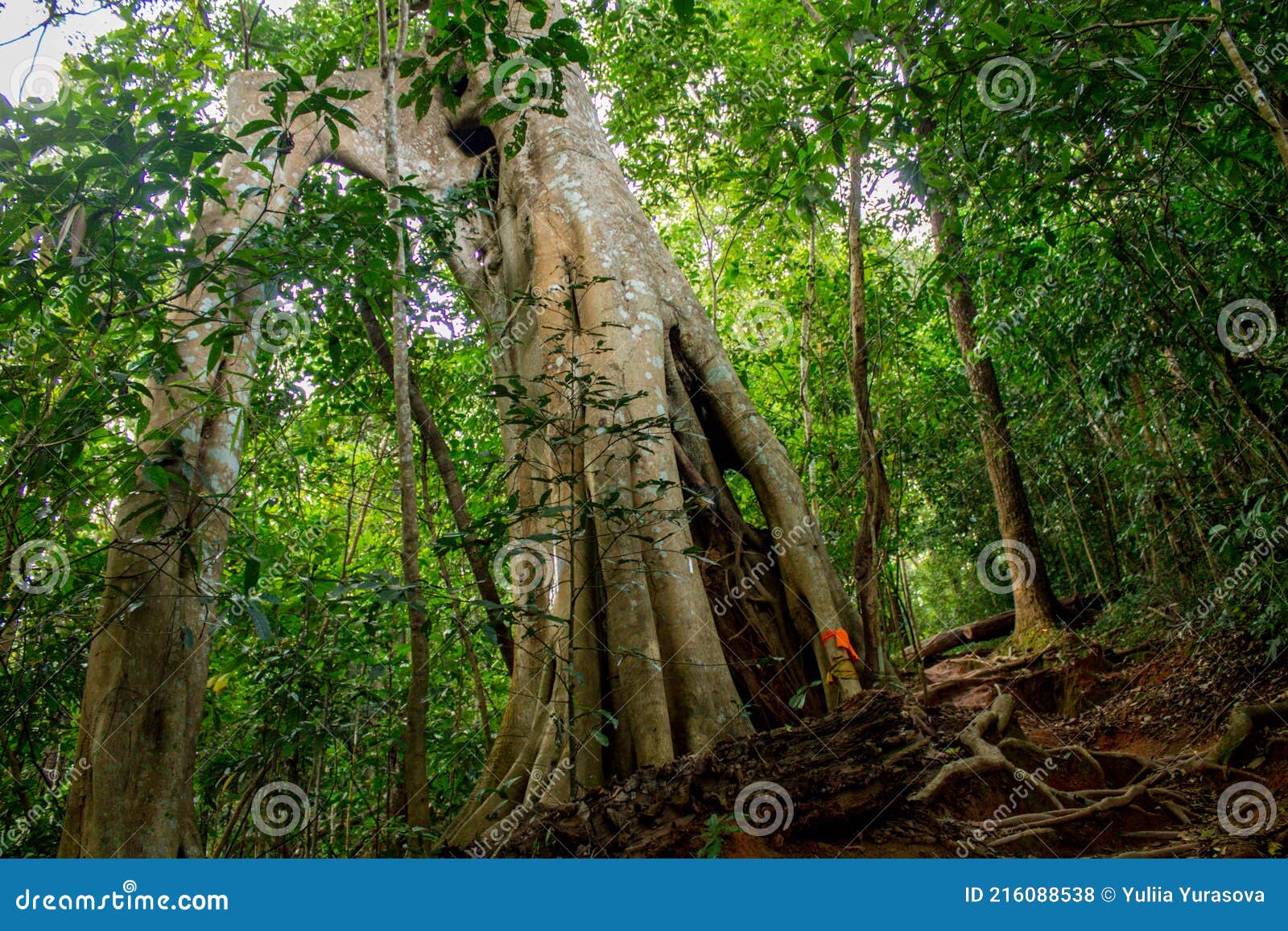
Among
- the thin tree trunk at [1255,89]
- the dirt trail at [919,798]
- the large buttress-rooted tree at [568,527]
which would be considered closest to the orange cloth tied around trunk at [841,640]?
the large buttress-rooted tree at [568,527]

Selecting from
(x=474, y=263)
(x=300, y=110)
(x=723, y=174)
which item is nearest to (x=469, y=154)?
(x=474, y=263)

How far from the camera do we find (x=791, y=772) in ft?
8.30

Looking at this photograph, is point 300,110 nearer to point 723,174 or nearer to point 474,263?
point 474,263

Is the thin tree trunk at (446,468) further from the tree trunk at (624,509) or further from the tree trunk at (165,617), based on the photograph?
the tree trunk at (165,617)

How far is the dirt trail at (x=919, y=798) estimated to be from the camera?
7.70 feet

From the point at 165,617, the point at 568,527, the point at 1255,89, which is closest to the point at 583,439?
the point at 568,527

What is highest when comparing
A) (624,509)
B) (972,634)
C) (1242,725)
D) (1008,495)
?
(1008,495)

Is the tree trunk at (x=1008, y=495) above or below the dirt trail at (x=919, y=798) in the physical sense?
above

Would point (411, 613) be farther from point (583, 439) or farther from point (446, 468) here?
point (446, 468)

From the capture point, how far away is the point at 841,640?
3797 mm

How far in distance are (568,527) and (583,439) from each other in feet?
1.49

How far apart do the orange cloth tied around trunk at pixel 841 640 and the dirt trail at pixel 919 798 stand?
0.63 meters

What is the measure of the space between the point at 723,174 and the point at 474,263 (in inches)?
80.9

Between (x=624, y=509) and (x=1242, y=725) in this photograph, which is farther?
(x=1242, y=725)
